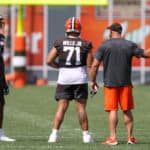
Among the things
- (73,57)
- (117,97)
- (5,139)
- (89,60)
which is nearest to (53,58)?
(73,57)

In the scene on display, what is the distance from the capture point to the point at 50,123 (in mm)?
16141

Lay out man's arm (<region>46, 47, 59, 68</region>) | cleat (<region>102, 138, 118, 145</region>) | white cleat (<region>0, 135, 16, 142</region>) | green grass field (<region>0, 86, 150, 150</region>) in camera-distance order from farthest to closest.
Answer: white cleat (<region>0, 135, 16, 142</region>) → man's arm (<region>46, 47, 59, 68</region>) → cleat (<region>102, 138, 118, 145</region>) → green grass field (<region>0, 86, 150, 150</region>)

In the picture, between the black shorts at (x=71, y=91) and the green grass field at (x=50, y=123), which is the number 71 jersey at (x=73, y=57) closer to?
the black shorts at (x=71, y=91)

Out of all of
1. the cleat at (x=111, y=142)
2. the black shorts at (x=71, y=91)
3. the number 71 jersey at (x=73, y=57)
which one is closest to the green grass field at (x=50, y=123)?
the cleat at (x=111, y=142)

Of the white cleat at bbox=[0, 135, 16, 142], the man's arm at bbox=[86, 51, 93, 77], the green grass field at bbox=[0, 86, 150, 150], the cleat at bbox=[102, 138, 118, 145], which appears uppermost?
the man's arm at bbox=[86, 51, 93, 77]

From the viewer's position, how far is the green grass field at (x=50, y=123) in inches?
478

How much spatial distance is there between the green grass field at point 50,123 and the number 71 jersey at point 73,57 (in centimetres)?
95

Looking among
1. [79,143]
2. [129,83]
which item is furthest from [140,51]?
[79,143]

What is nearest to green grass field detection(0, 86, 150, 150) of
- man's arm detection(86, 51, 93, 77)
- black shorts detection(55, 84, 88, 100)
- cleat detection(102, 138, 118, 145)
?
cleat detection(102, 138, 118, 145)

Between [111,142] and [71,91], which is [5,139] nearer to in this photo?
[71,91]

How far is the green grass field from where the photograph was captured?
1215 centimetres

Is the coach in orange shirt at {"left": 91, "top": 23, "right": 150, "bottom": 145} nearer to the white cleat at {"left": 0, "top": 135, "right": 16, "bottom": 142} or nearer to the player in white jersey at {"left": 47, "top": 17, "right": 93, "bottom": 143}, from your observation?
the player in white jersey at {"left": 47, "top": 17, "right": 93, "bottom": 143}

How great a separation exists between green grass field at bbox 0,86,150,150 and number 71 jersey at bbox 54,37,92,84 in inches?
37.2

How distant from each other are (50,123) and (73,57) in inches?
153
